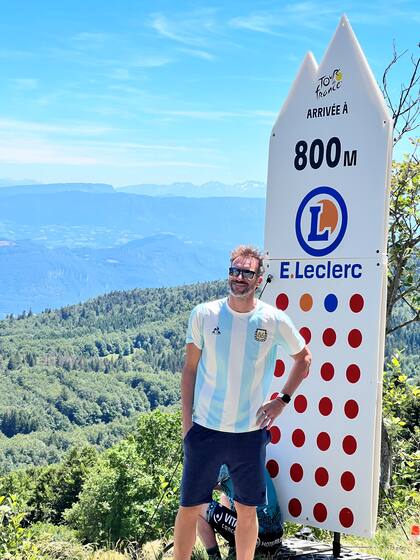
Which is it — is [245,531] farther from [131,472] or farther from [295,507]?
[131,472]

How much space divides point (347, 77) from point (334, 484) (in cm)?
245

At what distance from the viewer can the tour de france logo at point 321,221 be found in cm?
470

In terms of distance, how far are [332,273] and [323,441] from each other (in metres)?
1.03

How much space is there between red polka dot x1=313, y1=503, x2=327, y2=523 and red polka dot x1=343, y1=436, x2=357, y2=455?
0.41 meters

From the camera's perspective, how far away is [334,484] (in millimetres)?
4734

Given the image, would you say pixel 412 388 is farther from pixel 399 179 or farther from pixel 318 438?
pixel 318 438

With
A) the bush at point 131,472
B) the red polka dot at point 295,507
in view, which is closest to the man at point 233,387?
the red polka dot at point 295,507

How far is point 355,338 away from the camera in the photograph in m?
4.67

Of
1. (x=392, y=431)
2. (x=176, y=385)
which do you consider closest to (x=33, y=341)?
(x=176, y=385)

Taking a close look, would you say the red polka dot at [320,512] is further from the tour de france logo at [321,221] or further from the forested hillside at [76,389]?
the forested hillside at [76,389]

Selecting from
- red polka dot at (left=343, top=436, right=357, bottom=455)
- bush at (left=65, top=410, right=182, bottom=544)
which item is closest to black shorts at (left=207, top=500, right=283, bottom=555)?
red polka dot at (left=343, top=436, right=357, bottom=455)

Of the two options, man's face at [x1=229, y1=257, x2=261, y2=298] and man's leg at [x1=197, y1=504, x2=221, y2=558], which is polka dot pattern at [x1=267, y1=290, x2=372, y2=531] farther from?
man's face at [x1=229, y1=257, x2=261, y2=298]

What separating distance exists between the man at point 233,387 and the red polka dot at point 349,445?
1052 millimetres

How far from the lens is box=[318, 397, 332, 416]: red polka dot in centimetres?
477
